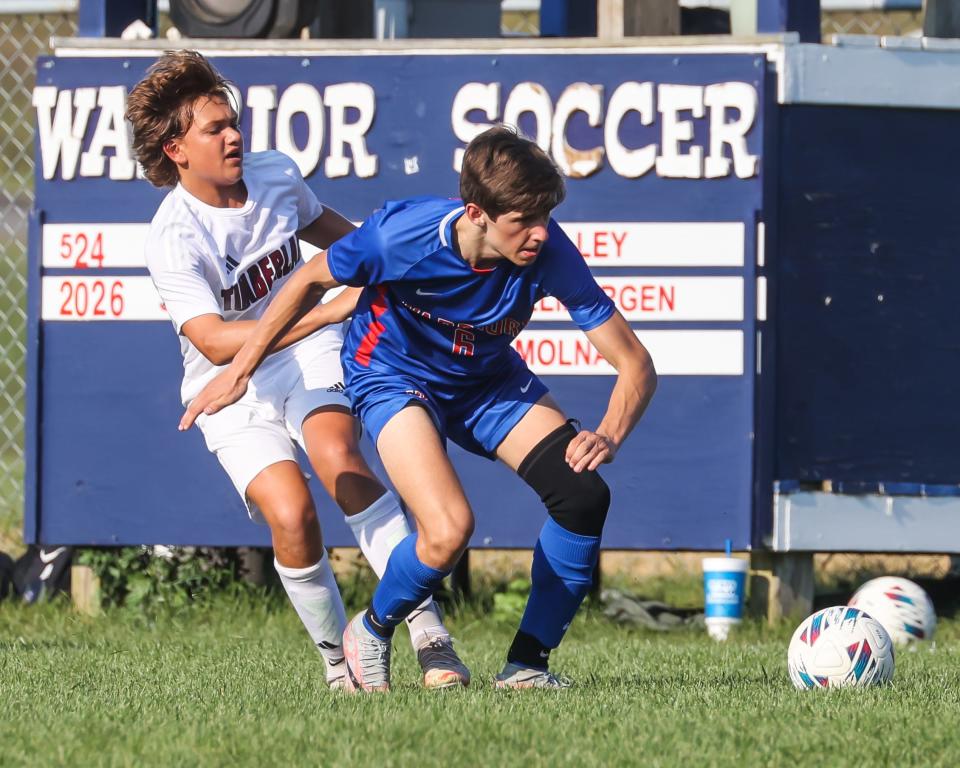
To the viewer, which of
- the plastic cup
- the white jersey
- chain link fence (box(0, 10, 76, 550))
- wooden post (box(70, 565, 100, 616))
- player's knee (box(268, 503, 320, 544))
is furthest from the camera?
chain link fence (box(0, 10, 76, 550))

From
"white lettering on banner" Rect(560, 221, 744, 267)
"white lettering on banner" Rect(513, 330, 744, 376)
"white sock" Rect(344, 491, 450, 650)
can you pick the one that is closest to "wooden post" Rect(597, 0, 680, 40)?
"white lettering on banner" Rect(560, 221, 744, 267)

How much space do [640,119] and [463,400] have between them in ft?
9.54

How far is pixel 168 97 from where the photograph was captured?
18.2ft

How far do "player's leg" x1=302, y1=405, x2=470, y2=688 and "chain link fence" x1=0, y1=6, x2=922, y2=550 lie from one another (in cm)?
396

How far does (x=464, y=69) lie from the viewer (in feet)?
25.4

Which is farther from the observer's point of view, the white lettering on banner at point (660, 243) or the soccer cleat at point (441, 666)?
the white lettering on banner at point (660, 243)

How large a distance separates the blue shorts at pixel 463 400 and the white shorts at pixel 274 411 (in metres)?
0.32

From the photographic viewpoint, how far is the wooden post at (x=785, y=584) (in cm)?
775

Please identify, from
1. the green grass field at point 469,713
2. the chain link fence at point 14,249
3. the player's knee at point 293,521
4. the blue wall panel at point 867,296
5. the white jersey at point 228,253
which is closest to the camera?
the green grass field at point 469,713

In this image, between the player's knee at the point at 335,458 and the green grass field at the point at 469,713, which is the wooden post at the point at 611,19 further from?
the player's knee at the point at 335,458

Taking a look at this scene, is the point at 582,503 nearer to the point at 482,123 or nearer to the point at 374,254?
the point at 374,254

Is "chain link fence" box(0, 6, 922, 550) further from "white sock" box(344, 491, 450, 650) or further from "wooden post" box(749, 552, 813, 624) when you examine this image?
"white sock" box(344, 491, 450, 650)

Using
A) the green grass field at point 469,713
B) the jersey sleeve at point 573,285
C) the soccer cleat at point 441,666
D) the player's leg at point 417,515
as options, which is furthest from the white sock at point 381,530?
the jersey sleeve at point 573,285

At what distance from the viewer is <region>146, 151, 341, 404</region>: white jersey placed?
17.5ft
